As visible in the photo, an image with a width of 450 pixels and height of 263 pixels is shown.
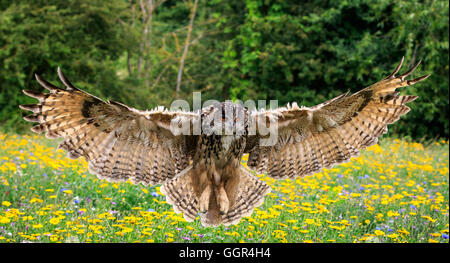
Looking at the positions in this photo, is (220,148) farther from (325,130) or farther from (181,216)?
(325,130)

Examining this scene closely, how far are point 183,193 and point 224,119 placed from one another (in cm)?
91

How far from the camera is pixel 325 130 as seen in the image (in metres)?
4.56

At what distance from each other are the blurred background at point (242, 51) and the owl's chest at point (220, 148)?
7.68 m

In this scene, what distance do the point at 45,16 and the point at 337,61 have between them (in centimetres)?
783

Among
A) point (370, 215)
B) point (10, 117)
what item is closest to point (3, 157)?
point (370, 215)

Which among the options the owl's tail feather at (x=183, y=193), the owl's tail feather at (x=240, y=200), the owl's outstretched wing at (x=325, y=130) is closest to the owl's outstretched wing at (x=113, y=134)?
the owl's tail feather at (x=183, y=193)

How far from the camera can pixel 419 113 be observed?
13070mm

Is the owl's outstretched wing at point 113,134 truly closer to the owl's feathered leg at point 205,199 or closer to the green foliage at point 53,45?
the owl's feathered leg at point 205,199

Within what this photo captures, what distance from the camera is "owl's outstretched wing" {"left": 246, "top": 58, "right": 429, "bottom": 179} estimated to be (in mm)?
4195

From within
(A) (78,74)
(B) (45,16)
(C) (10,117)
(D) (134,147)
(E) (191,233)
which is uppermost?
(B) (45,16)

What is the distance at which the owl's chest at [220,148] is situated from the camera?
4.13 m

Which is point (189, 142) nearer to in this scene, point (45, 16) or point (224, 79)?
point (45, 16)

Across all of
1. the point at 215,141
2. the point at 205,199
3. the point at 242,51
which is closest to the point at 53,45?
the point at 242,51

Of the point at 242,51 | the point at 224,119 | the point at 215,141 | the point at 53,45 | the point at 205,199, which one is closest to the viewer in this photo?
the point at 224,119
